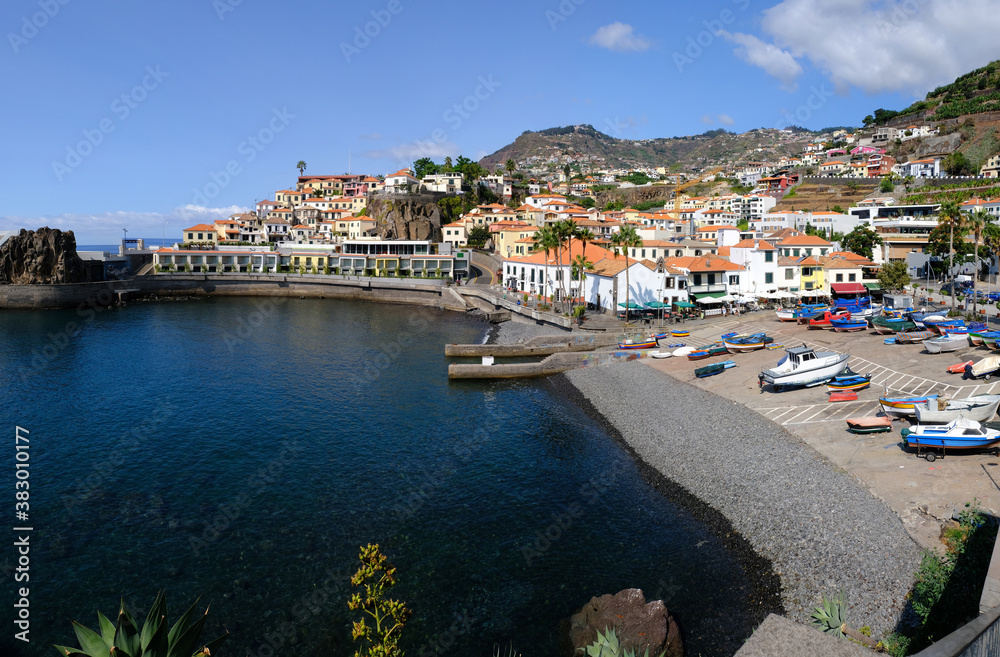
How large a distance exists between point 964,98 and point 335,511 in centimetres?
18994

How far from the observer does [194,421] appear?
1395 inches

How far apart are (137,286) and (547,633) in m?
104

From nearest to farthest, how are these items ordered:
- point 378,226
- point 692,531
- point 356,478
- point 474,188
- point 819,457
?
1. point 692,531
2. point 819,457
3. point 356,478
4. point 378,226
5. point 474,188


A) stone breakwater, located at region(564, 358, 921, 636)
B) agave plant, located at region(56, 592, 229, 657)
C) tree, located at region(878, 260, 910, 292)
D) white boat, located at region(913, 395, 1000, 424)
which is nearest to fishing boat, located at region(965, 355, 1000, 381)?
white boat, located at region(913, 395, 1000, 424)

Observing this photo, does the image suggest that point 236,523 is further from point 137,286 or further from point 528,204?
point 528,204

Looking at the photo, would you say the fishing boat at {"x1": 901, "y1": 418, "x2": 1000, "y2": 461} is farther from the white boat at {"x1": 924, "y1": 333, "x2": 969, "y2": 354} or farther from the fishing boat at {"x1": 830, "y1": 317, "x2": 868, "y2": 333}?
the fishing boat at {"x1": 830, "y1": 317, "x2": 868, "y2": 333}

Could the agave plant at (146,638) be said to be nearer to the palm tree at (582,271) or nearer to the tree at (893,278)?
the palm tree at (582,271)

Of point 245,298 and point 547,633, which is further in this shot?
point 245,298

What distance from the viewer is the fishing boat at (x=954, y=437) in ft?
71.6

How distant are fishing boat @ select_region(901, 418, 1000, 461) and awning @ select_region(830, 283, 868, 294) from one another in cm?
4352

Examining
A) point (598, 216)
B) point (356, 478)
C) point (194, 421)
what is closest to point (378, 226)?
point (598, 216)

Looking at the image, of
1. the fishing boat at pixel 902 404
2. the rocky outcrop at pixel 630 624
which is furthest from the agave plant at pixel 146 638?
the fishing boat at pixel 902 404

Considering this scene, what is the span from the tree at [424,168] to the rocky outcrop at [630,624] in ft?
517

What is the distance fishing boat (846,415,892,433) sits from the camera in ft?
83.9
